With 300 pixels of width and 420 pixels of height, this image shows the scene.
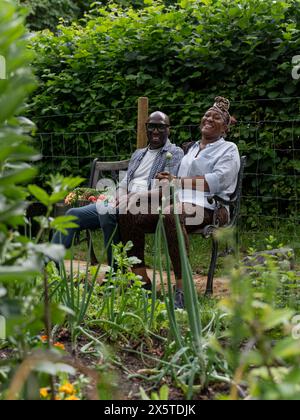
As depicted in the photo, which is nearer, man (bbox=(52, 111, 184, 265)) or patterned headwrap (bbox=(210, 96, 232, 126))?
man (bbox=(52, 111, 184, 265))

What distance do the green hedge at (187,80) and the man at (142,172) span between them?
4.48ft

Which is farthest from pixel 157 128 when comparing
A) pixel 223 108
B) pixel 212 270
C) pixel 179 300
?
pixel 179 300

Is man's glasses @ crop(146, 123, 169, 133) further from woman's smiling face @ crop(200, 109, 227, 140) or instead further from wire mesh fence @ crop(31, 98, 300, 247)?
wire mesh fence @ crop(31, 98, 300, 247)

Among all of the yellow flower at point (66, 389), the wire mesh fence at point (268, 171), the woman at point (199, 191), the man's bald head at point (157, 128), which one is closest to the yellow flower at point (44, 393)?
the yellow flower at point (66, 389)

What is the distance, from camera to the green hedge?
6.12 m

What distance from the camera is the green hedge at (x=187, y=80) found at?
20.1ft

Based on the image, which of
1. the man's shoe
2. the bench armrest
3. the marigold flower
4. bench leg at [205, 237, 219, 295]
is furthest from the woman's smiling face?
the marigold flower

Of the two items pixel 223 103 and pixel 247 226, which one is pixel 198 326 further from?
pixel 247 226

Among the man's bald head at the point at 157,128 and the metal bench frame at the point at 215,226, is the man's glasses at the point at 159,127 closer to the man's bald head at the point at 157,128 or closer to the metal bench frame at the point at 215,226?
the man's bald head at the point at 157,128

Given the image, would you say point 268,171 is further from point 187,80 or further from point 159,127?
point 159,127

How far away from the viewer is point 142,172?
4773mm

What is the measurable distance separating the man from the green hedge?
1.37 m
